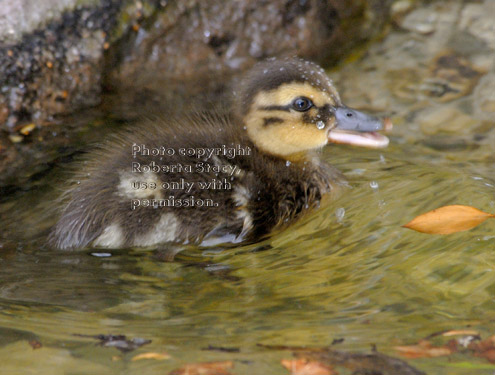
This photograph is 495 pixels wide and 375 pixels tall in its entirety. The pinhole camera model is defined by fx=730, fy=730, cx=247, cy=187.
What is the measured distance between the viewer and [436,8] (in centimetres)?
462

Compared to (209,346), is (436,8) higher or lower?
higher

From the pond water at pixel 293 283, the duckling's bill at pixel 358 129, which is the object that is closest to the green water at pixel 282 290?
the pond water at pixel 293 283

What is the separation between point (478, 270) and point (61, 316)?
4.29 ft

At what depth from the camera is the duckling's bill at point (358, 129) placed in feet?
10.0

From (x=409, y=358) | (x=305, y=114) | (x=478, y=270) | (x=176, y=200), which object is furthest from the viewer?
(x=305, y=114)

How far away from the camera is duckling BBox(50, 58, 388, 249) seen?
2789 mm

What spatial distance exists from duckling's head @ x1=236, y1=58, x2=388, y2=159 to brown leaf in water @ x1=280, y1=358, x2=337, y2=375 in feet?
4.66

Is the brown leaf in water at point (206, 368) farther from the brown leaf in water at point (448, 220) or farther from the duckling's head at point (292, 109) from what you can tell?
the duckling's head at point (292, 109)

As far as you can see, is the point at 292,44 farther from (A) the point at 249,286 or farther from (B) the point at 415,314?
(B) the point at 415,314

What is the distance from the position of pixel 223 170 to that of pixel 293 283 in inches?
26.6

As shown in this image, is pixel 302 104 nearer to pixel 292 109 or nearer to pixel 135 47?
pixel 292 109

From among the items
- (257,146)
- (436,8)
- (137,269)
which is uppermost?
(436,8)

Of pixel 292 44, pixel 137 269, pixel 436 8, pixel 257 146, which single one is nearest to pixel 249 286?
pixel 137 269

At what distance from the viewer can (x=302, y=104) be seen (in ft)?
10.2
